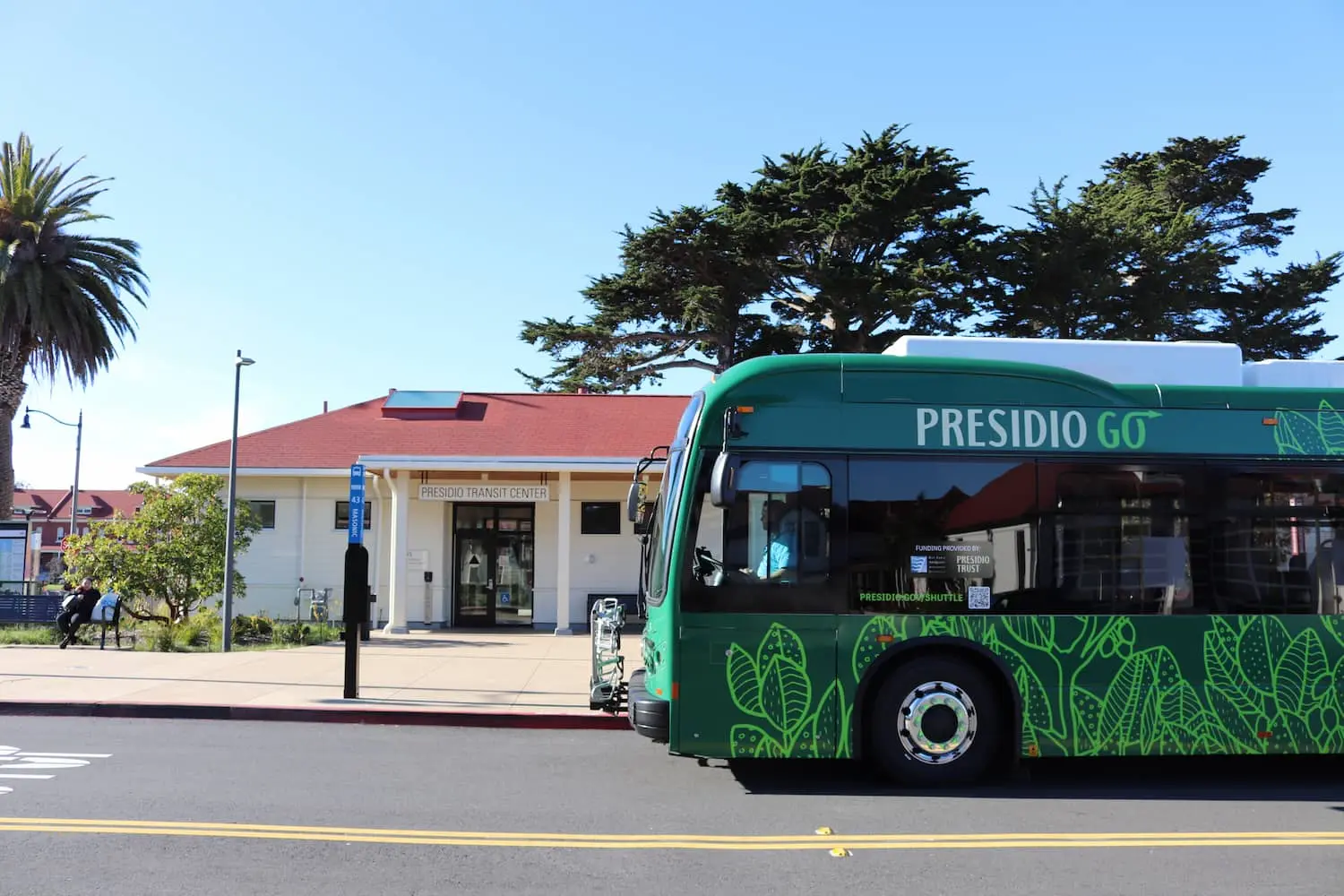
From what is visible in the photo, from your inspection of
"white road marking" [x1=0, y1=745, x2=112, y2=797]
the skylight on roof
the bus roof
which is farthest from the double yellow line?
the skylight on roof

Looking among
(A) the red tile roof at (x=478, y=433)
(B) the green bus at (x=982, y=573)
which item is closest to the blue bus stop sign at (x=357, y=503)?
(B) the green bus at (x=982, y=573)

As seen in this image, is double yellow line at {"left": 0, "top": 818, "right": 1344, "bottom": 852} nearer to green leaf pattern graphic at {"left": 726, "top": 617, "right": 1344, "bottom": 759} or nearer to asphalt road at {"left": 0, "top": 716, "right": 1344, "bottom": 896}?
asphalt road at {"left": 0, "top": 716, "right": 1344, "bottom": 896}

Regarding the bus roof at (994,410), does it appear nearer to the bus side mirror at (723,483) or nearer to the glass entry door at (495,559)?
the bus side mirror at (723,483)

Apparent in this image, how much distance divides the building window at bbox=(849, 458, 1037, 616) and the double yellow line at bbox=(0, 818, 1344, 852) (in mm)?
1807

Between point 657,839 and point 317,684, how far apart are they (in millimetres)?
7930

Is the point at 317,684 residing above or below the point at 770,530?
below

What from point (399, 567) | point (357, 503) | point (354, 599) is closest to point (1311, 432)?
point (354, 599)

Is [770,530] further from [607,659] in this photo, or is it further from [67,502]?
[67,502]

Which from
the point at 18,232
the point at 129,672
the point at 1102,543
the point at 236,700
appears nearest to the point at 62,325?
the point at 18,232

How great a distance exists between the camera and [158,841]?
5992 millimetres

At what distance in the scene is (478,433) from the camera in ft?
79.3

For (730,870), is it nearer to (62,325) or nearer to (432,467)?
(432,467)

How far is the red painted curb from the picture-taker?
1098cm

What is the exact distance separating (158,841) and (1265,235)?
37473 mm
